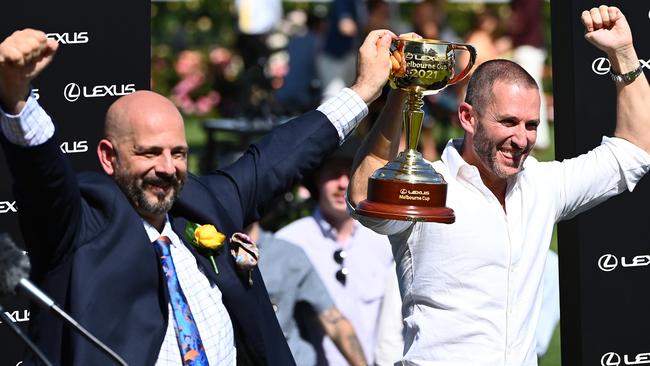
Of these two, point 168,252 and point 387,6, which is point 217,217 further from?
point 387,6

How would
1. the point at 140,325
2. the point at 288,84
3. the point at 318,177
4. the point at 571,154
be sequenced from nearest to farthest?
the point at 140,325 → the point at 571,154 → the point at 318,177 → the point at 288,84

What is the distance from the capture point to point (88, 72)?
6.29 meters

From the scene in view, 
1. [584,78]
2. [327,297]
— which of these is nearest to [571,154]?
[584,78]

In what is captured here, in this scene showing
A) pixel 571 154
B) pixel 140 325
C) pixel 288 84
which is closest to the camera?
pixel 140 325

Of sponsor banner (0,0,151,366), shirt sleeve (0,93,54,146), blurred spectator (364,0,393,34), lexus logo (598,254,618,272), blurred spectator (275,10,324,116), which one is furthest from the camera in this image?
blurred spectator (275,10,324,116)

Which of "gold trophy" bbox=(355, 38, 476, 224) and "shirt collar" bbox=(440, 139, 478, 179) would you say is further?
"shirt collar" bbox=(440, 139, 478, 179)

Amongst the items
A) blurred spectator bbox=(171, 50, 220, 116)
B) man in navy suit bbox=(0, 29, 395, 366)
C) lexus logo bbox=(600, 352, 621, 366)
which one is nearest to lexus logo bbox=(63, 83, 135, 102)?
man in navy suit bbox=(0, 29, 395, 366)

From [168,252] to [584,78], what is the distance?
8.05 ft

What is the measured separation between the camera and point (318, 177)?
8.37 m

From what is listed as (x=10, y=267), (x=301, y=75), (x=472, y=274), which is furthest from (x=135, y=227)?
(x=301, y=75)

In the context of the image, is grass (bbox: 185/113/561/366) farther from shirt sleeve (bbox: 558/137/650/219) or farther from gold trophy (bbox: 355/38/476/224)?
gold trophy (bbox: 355/38/476/224)

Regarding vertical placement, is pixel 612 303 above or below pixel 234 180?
below

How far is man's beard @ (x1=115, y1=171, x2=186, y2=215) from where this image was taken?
502cm

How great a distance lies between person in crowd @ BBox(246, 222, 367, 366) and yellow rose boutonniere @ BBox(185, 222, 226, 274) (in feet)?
8.04
